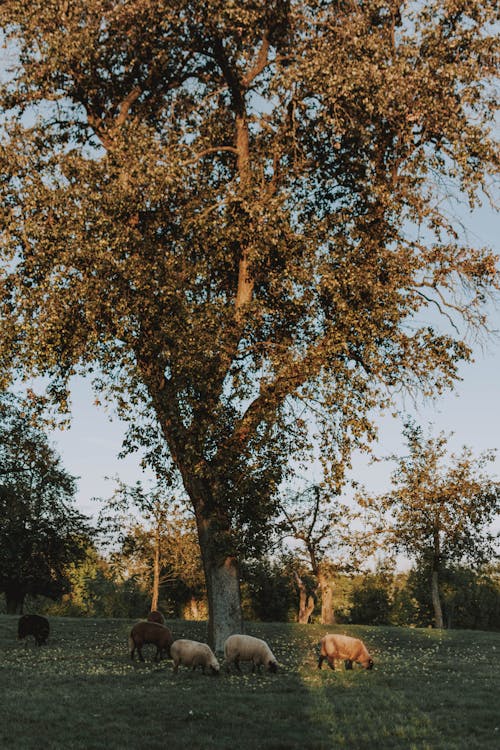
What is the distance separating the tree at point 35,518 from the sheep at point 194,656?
98.1 ft

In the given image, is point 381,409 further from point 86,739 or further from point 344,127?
point 86,739

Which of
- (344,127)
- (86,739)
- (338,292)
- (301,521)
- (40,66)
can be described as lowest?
(86,739)

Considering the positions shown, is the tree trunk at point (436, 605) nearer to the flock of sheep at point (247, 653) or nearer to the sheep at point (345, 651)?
the sheep at point (345, 651)

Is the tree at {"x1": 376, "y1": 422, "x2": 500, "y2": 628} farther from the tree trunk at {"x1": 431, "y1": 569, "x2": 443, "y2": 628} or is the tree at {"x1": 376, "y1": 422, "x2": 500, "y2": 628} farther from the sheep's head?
the sheep's head

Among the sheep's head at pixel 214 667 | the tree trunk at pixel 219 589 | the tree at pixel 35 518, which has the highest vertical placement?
the tree at pixel 35 518

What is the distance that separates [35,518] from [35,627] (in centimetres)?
2663

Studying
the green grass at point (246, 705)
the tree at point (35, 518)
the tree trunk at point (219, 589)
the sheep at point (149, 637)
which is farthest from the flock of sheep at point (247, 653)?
the tree at point (35, 518)

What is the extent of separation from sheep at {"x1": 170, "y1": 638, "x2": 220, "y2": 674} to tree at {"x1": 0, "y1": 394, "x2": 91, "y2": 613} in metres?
29.9

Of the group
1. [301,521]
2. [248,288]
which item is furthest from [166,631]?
[301,521]

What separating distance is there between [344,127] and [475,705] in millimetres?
18135

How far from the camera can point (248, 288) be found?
84.1 feet

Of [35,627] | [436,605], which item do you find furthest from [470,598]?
[35,627]

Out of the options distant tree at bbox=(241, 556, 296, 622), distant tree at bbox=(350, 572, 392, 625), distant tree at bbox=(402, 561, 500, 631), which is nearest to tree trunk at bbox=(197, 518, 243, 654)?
distant tree at bbox=(241, 556, 296, 622)

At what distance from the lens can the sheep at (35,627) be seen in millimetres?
27703
